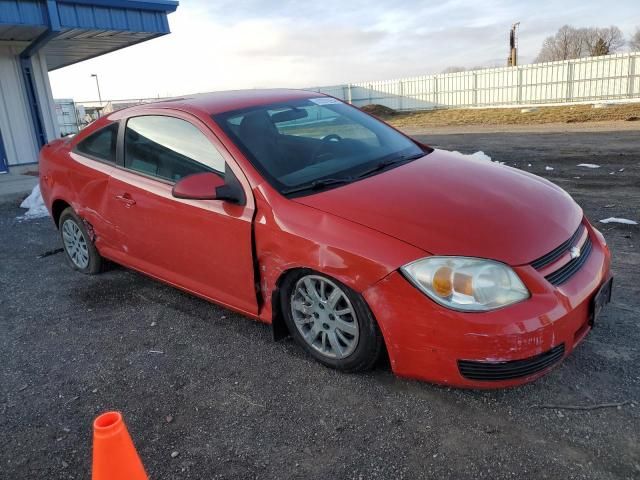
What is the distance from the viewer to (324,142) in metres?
3.59

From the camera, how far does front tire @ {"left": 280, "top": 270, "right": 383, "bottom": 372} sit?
2689 mm

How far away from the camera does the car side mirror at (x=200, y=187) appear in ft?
10.1

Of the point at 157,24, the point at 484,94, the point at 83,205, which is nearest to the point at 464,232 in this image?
the point at 83,205

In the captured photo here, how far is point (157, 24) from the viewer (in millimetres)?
11586

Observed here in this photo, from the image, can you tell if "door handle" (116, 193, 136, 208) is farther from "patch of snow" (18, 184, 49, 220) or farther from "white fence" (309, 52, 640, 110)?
"white fence" (309, 52, 640, 110)

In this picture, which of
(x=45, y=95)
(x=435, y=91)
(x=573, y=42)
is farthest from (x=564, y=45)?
(x=45, y=95)

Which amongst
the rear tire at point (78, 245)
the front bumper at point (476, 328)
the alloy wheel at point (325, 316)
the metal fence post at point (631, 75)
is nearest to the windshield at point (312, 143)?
the alloy wheel at point (325, 316)

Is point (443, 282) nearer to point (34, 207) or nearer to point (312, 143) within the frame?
point (312, 143)

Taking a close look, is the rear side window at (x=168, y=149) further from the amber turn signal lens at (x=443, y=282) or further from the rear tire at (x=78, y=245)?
the amber turn signal lens at (x=443, y=282)

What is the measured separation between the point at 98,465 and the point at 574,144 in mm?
13021

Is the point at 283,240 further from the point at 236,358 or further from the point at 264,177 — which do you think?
the point at 236,358

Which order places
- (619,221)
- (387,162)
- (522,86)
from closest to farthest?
(387,162) < (619,221) < (522,86)

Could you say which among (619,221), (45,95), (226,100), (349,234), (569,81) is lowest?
(619,221)

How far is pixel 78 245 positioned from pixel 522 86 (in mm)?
27664
